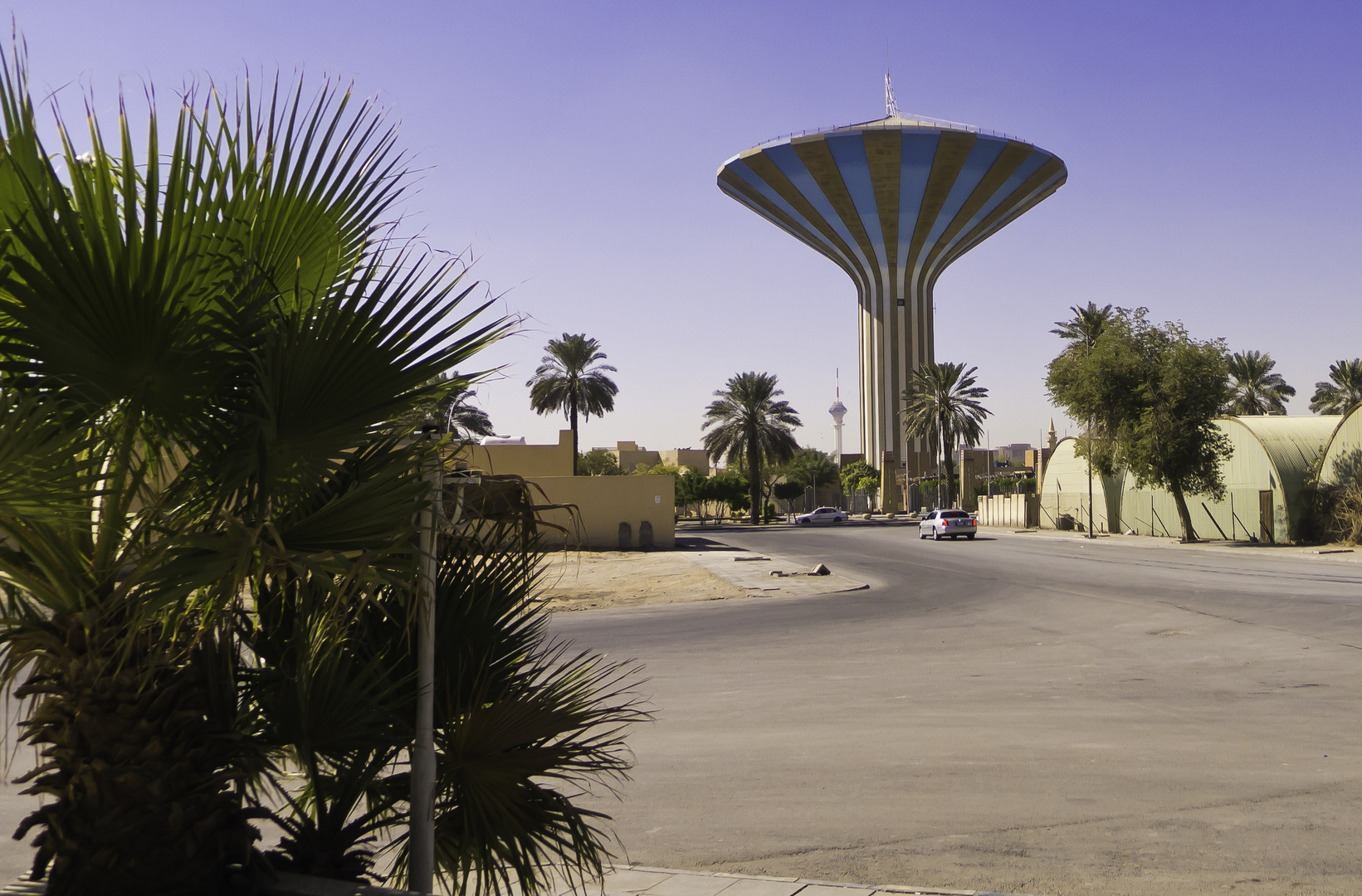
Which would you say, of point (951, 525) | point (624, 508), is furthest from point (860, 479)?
point (624, 508)

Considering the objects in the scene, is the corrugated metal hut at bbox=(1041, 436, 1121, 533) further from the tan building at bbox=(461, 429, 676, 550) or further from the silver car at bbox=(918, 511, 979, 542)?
the tan building at bbox=(461, 429, 676, 550)

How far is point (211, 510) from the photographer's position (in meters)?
3.22

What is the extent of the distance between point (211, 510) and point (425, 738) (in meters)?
1.06

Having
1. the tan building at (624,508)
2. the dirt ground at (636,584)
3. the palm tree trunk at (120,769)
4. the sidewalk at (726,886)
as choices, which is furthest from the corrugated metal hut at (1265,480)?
the palm tree trunk at (120,769)

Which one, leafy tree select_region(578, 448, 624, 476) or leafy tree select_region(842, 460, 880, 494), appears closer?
leafy tree select_region(578, 448, 624, 476)

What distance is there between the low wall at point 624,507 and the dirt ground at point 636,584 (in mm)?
6287

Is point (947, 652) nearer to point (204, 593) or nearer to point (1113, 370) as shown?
point (204, 593)

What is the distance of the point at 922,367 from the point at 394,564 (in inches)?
2953

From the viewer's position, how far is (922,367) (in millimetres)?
75750

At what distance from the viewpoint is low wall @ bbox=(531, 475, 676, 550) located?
44250 mm

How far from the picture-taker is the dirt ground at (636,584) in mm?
23002

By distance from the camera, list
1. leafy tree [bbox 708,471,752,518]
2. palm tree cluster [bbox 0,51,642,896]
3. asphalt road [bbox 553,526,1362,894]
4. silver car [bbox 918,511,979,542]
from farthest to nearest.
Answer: leafy tree [bbox 708,471,752,518], silver car [bbox 918,511,979,542], asphalt road [bbox 553,526,1362,894], palm tree cluster [bbox 0,51,642,896]

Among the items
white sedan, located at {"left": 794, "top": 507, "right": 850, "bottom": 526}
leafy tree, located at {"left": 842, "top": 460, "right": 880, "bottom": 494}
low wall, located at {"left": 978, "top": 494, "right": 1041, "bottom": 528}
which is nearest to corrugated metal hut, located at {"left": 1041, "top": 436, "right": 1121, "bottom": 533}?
low wall, located at {"left": 978, "top": 494, "right": 1041, "bottom": 528}

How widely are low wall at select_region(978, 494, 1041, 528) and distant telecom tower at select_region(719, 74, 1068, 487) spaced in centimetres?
2486
